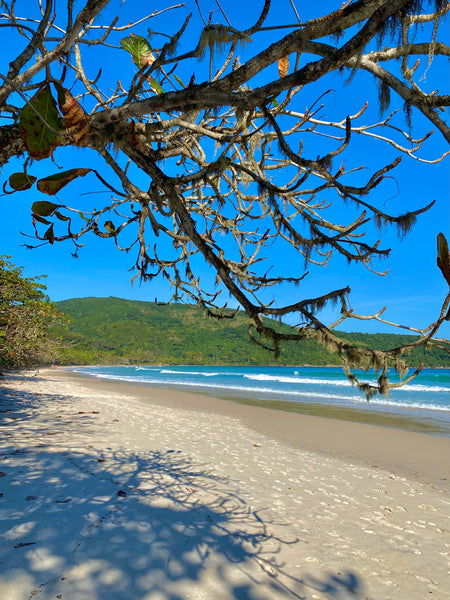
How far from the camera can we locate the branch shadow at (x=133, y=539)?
2.23 metres

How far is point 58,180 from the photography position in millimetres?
2559

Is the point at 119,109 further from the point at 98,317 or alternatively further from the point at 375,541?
the point at 98,317

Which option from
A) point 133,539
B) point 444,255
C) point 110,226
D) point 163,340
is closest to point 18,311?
point 110,226

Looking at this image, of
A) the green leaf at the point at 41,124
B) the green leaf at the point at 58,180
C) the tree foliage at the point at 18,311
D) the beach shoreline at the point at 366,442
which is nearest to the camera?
the green leaf at the point at 41,124

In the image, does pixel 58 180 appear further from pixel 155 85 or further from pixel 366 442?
pixel 366 442

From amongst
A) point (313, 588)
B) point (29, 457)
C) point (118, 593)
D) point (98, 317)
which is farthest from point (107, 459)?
point (98, 317)

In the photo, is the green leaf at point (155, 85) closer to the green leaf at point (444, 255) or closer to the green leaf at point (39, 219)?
the green leaf at point (39, 219)

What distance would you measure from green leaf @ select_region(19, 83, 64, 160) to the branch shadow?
2.54m

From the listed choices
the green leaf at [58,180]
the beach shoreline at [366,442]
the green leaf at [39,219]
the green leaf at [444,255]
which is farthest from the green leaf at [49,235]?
the beach shoreline at [366,442]

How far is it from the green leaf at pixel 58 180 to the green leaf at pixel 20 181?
140 mm

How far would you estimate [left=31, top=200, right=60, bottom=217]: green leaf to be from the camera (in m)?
2.75

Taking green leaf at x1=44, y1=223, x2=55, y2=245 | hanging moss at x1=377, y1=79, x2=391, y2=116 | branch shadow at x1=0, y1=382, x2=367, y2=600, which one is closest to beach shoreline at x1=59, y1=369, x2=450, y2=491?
branch shadow at x1=0, y1=382, x2=367, y2=600

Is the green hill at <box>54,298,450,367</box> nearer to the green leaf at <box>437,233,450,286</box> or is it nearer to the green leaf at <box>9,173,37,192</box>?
the green leaf at <box>9,173,37,192</box>

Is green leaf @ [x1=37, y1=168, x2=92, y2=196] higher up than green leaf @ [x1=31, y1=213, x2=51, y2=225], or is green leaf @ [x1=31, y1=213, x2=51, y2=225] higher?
green leaf @ [x1=37, y1=168, x2=92, y2=196]
